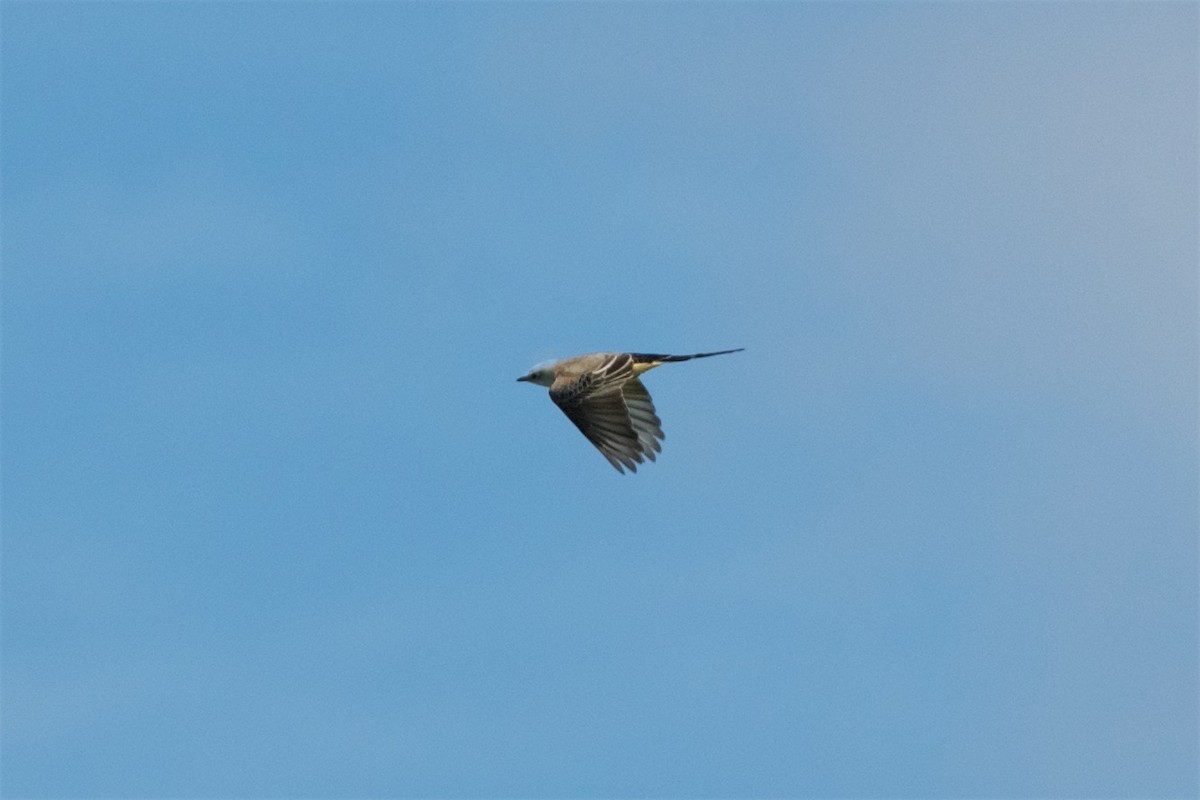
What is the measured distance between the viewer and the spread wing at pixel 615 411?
37.0m

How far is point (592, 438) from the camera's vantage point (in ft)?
123

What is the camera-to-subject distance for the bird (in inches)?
1455

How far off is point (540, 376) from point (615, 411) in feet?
10.5

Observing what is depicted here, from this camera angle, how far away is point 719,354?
37.8 m

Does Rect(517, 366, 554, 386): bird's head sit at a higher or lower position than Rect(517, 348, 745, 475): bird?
higher

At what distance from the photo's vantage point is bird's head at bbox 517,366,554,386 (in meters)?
39.4

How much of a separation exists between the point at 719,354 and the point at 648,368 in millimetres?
1283

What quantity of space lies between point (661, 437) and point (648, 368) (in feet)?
4.04

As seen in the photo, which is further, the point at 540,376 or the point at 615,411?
the point at 540,376

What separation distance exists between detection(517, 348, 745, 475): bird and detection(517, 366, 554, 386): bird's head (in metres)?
1.51

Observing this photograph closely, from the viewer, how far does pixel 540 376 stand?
39781mm

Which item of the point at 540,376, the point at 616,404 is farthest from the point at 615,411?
the point at 540,376

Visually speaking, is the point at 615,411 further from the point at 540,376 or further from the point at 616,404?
the point at 540,376

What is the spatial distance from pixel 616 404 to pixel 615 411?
4.8 inches
